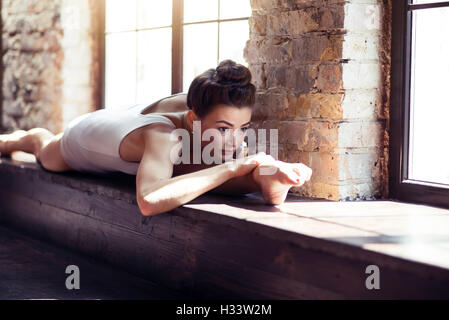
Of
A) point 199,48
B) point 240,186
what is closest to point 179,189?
point 240,186

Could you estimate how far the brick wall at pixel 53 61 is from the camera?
4.46 m

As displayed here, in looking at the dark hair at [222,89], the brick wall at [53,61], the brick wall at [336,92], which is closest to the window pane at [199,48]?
the brick wall at [336,92]

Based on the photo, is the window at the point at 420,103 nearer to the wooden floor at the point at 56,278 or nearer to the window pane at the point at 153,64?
the wooden floor at the point at 56,278

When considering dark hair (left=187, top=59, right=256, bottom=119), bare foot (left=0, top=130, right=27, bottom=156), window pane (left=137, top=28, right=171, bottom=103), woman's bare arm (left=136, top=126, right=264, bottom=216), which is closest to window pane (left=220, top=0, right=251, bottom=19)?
window pane (left=137, top=28, right=171, bottom=103)

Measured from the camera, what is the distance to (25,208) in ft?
12.8

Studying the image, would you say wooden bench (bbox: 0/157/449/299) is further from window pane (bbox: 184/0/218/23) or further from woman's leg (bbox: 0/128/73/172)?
window pane (bbox: 184/0/218/23)

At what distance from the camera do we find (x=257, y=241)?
2260mm

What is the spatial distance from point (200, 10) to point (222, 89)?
1.16 metres

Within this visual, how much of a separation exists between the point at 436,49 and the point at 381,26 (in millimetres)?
271

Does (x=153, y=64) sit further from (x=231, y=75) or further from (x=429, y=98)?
(x=429, y=98)

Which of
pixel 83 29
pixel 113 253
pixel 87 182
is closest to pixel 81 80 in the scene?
pixel 83 29

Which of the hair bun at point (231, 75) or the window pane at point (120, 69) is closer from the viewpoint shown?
the hair bun at point (231, 75)

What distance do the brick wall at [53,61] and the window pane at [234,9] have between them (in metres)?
1.34

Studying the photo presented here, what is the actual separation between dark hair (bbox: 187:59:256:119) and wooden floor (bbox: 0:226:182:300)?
766 millimetres
